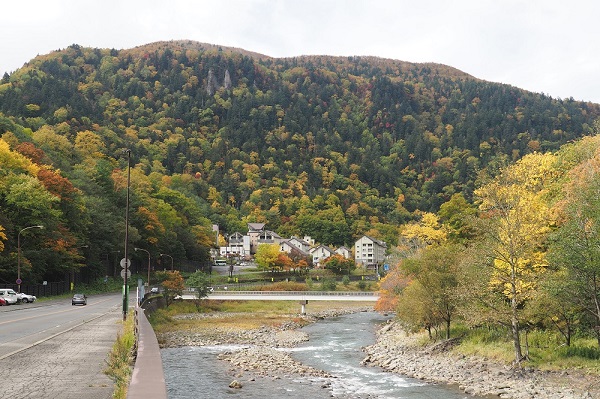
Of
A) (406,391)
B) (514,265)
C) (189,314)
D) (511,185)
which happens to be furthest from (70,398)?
(189,314)

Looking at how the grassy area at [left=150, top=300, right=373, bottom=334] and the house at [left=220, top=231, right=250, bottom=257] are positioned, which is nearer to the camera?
the grassy area at [left=150, top=300, right=373, bottom=334]

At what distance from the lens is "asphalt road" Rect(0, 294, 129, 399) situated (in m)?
13.6

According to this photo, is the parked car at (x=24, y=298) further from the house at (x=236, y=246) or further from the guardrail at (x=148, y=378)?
the house at (x=236, y=246)

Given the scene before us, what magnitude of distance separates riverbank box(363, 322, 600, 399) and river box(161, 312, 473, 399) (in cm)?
127

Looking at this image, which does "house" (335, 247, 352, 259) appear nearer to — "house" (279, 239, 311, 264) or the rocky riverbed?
"house" (279, 239, 311, 264)

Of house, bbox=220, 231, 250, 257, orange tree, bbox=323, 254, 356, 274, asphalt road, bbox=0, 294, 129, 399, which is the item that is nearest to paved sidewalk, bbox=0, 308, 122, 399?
asphalt road, bbox=0, 294, 129, 399

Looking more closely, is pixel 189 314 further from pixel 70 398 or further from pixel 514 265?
pixel 70 398

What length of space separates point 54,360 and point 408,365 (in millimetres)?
24224

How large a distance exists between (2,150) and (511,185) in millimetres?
58899

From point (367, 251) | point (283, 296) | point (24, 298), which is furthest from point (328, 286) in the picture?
point (24, 298)

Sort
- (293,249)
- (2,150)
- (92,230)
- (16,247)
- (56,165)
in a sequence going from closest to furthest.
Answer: (16,247) < (2,150) < (92,230) < (56,165) < (293,249)

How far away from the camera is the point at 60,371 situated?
16.2 metres

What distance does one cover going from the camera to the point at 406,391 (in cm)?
2880

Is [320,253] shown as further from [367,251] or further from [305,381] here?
[305,381]
